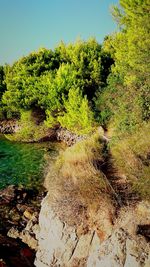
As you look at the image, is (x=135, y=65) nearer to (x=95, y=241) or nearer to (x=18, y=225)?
(x=18, y=225)

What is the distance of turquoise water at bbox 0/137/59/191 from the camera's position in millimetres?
28109

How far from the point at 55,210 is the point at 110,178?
120 inches

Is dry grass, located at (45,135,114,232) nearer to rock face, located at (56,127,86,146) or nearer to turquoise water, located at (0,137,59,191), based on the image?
turquoise water, located at (0,137,59,191)

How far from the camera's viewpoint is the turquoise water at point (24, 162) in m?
28.1

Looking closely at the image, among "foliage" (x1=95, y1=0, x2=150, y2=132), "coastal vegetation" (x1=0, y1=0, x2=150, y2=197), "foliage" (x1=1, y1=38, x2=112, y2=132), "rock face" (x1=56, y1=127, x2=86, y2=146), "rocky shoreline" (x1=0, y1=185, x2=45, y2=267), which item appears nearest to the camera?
"rocky shoreline" (x1=0, y1=185, x2=45, y2=267)

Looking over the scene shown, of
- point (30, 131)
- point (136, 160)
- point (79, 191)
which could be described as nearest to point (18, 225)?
point (79, 191)

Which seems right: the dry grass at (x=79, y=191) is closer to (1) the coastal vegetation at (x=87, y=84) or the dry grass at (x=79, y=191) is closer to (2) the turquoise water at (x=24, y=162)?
(2) the turquoise water at (x=24, y=162)

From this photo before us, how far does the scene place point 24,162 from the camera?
1344 inches

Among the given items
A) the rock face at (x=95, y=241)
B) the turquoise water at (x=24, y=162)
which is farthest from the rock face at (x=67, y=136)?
the rock face at (x=95, y=241)

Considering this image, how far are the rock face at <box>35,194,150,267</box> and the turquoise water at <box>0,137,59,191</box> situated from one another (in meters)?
6.59

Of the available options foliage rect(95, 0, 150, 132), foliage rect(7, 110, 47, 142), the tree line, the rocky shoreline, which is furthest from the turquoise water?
foliage rect(95, 0, 150, 132)

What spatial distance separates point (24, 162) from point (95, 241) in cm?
2132

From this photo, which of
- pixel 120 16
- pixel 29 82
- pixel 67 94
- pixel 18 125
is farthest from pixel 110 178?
pixel 18 125

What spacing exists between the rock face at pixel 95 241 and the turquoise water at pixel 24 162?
6592 mm
